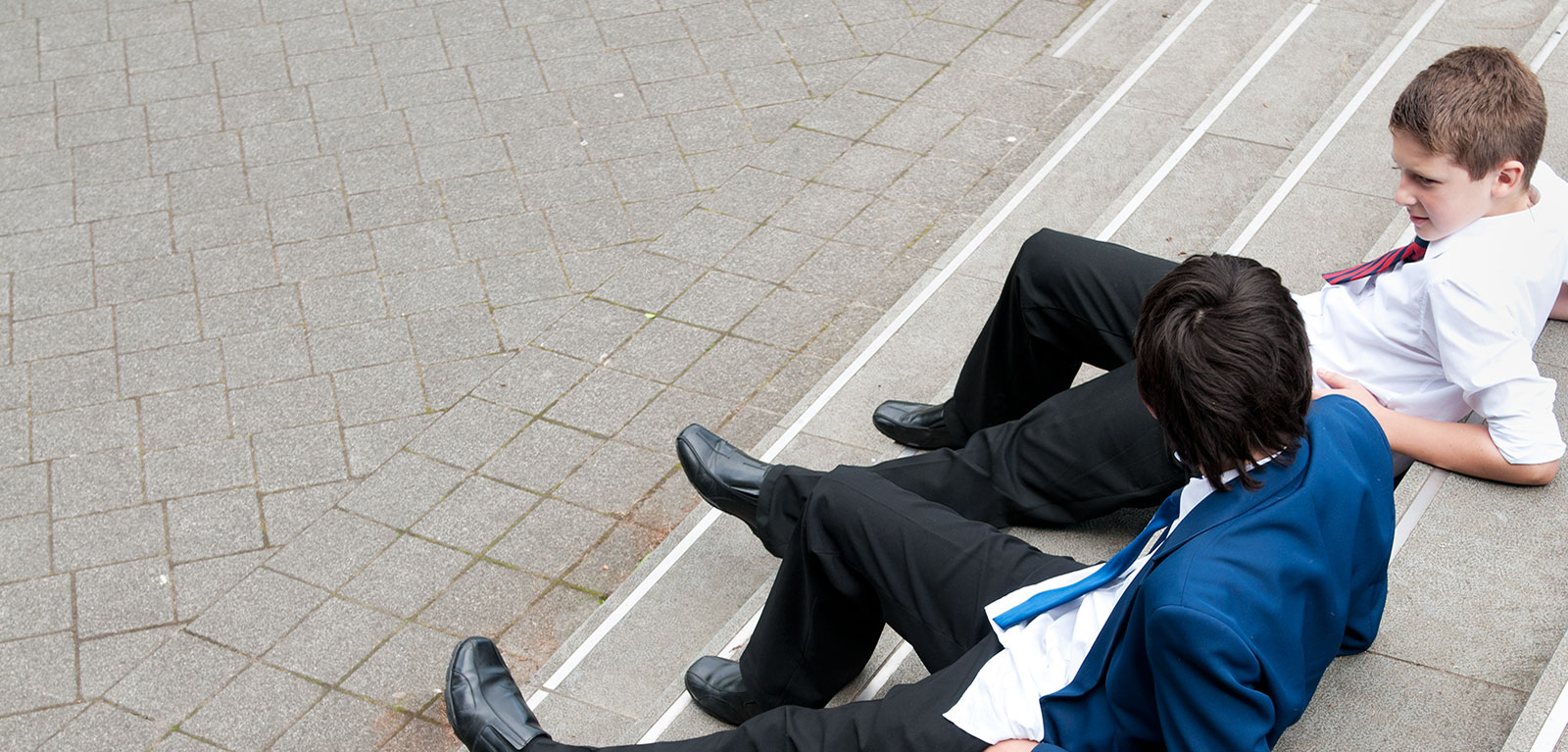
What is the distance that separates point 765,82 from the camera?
6.20 metres

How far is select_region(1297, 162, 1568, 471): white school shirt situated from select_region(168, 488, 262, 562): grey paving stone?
326 cm

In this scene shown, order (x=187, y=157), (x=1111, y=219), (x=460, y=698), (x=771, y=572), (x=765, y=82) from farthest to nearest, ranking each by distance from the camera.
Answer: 1. (x=765, y=82)
2. (x=187, y=157)
3. (x=1111, y=219)
4. (x=771, y=572)
5. (x=460, y=698)

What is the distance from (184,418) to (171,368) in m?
0.29

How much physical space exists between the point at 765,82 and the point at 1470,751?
4.48 m

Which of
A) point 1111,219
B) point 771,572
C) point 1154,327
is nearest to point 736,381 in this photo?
point 771,572

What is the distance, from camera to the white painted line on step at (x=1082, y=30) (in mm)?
6297

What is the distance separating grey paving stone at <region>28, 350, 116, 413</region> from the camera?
4652 mm

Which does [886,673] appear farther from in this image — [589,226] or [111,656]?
[589,226]

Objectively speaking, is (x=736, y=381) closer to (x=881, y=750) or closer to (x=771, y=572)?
(x=771, y=572)

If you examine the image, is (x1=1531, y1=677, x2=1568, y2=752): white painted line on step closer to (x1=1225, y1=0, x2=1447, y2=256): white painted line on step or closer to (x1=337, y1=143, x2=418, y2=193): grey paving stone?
(x1=1225, y1=0, x2=1447, y2=256): white painted line on step

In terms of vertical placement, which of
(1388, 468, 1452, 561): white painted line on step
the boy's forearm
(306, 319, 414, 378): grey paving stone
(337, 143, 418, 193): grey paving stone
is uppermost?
the boy's forearm

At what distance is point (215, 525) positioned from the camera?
166 inches

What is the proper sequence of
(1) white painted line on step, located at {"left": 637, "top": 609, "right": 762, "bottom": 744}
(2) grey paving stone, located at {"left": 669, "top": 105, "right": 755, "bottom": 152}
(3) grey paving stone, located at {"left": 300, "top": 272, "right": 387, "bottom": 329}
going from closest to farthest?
(1) white painted line on step, located at {"left": 637, "top": 609, "right": 762, "bottom": 744}
(3) grey paving stone, located at {"left": 300, "top": 272, "right": 387, "bottom": 329}
(2) grey paving stone, located at {"left": 669, "top": 105, "right": 755, "bottom": 152}

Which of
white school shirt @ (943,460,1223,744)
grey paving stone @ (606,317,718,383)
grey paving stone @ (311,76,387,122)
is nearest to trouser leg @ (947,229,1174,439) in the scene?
white school shirt @ (943,460,1223,744)
